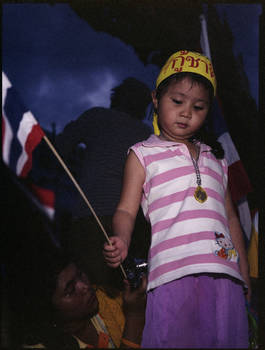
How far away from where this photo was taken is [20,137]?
130cm

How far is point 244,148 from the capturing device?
10.4 ft

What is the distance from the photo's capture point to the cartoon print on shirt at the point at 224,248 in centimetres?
114

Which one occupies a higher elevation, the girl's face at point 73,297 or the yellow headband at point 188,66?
the yellow headband at point 188,66

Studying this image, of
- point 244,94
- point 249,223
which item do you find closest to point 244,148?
point 244,94

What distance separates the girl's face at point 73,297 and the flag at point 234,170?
135 centimetres

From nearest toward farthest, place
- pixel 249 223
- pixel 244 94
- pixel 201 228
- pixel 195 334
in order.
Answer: pixel 195 334 < pixel 201 228 < pixel 249 223 < pixel 244 94

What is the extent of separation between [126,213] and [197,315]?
44 centimetres

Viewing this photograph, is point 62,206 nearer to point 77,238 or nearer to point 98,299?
point 77,238

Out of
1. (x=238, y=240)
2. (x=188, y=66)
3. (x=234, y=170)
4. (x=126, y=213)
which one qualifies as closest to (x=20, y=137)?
(x=126, y=213)

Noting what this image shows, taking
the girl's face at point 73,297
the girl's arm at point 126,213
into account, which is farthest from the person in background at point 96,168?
the girl's arm at point 126,213

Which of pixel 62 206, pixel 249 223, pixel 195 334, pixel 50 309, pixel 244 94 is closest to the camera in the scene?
pixel 195 334

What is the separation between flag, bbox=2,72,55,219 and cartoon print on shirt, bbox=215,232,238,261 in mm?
665

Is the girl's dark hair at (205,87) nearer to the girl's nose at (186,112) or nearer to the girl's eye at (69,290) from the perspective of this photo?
the girl's nose at (186,112)

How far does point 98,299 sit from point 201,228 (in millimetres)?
1014
